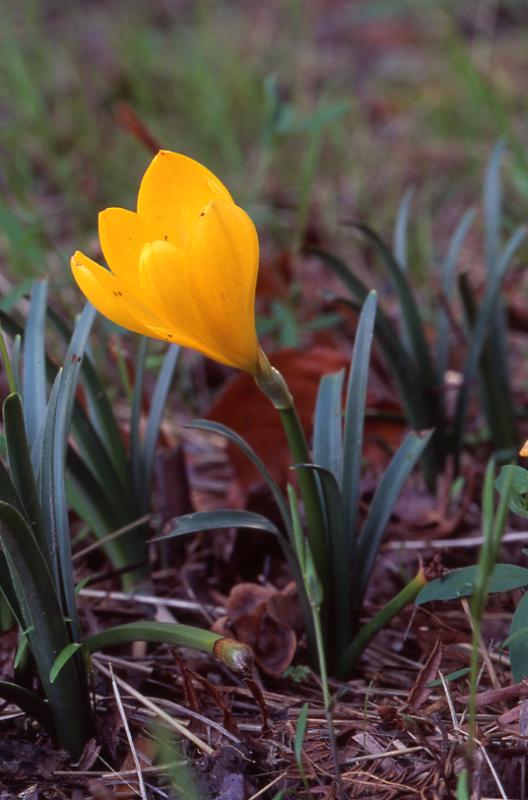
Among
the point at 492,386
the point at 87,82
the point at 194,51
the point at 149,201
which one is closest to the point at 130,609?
the point at 149,201

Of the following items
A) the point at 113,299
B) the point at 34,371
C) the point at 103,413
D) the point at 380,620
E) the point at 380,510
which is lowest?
the point at 380,620

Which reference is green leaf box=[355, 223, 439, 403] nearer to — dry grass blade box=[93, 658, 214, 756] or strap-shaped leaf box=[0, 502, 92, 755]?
dry grass blade box=[93, 658, 214, 756]

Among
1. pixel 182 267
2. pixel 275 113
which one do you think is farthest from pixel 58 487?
pixel 275 113

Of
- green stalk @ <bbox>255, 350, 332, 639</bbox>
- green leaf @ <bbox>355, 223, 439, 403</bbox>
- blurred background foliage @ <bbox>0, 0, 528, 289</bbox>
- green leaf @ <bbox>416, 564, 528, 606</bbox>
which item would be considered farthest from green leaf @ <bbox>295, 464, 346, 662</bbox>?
blurred background foliage @ <bbox>0, 0, 528, 289</bbox>

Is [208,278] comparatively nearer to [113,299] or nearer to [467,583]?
[113,299]

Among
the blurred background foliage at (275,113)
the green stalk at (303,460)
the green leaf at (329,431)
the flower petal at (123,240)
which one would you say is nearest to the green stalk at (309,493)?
the green stalk at (303,460)

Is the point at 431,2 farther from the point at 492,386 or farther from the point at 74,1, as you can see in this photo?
the point at 492,386
